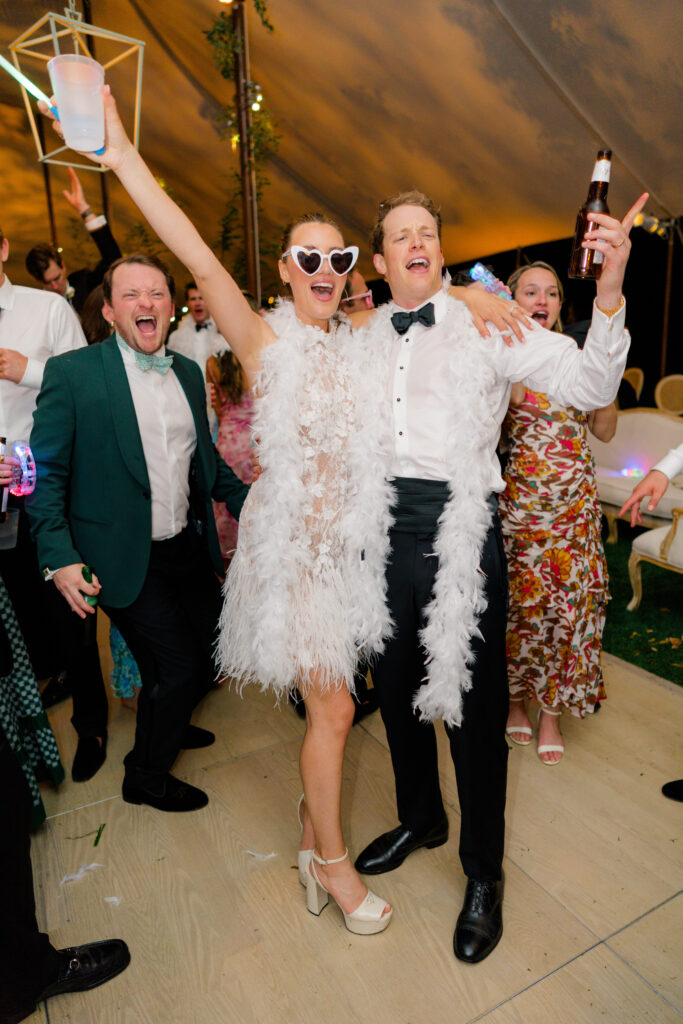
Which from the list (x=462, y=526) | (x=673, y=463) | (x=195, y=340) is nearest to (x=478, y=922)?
(x=462, y=526)

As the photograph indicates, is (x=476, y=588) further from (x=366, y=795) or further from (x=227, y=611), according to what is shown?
(x=366, y=795)

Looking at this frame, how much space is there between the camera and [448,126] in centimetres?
505

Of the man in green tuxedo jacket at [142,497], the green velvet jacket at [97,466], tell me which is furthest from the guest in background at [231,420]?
the green velvet jacket at [97,466]

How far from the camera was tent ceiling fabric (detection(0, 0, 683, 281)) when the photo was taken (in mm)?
3955

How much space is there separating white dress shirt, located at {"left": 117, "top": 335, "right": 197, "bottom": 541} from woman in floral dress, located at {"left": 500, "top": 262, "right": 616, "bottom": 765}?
1087mm

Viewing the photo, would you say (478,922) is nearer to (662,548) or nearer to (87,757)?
(87,757)

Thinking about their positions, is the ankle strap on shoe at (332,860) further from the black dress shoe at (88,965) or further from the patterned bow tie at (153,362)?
the patterned bow tie at (153,362)

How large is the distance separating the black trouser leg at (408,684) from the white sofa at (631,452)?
2.81 m

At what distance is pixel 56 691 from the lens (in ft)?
9.34

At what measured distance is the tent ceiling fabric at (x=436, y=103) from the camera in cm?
396

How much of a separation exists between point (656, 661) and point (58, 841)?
2550 millimetres

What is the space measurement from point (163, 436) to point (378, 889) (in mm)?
1446

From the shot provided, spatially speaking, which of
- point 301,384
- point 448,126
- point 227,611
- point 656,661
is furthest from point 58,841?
point 448,126

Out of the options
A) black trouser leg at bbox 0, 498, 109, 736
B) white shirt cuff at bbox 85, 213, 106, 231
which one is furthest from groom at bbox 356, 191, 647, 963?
white shirt cuff at bbox 85, 213, 106, 231
